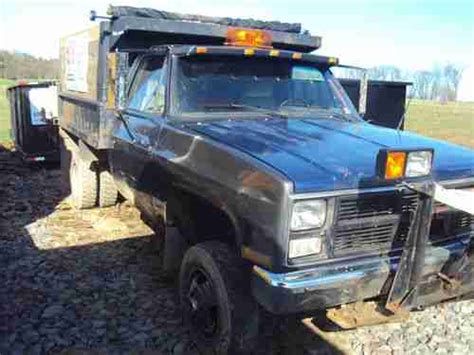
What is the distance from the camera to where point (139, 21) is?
19.5 feet

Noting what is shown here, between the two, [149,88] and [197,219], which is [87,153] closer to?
[149,88]

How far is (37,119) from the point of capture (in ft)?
40.0

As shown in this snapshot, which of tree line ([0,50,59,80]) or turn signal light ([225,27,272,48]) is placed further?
tree line ([0,50,59,80])

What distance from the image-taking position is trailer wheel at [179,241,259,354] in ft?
12.2

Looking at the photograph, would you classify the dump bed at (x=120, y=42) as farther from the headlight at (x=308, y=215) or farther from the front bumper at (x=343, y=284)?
the front bumper at (x=343, y=284)

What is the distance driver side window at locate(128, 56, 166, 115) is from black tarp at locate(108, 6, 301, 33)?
88cm

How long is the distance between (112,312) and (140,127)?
63.8 inches

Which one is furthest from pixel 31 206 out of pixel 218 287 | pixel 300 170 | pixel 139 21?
pixel 300 170

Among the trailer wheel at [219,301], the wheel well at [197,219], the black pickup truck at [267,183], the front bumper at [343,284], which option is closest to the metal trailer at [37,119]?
the black pickup truck at [267,183]

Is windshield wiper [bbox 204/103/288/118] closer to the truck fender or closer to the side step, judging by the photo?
the side step

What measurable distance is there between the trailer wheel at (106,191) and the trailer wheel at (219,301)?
380 cm

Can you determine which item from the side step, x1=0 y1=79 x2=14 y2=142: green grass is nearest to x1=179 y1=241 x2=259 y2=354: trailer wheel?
the side step

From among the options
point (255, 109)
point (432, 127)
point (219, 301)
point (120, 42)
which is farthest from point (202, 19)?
point (432, 127)

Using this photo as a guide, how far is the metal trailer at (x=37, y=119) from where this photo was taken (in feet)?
39.2
